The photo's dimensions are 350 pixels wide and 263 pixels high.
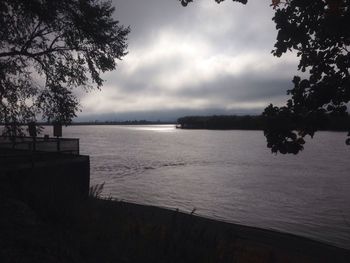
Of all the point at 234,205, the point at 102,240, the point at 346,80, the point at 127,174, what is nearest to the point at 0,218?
the point at 102,240

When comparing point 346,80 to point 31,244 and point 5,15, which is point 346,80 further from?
point 5,15

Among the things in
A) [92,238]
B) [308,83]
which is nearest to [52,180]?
[92,238]

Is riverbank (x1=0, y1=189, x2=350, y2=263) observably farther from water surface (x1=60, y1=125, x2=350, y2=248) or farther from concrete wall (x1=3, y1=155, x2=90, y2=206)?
water surface (x1=60, y1=125, x2=350, y2=248)

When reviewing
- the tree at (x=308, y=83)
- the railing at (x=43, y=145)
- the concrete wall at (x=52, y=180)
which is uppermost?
the tree at (x=308, y=83)

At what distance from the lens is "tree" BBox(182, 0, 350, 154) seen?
213 inches

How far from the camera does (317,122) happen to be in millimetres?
5605

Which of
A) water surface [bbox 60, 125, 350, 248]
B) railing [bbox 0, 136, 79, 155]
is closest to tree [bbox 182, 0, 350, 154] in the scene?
water surface [bbox 60, 125, 350, 248]

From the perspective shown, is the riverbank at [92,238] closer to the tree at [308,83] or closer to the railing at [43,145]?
the tree at [308,83]

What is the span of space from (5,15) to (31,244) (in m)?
9.24

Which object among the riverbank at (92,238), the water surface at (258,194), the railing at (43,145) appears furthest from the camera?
the water surface at (258,194)

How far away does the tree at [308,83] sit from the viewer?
5422 millimetres

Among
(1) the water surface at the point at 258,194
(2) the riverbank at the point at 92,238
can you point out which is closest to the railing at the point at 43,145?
(1) the water surface at the point at 258,194

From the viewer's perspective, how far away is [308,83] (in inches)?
219

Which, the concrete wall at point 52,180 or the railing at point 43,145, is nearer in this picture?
the concrete wall at point 52,180
